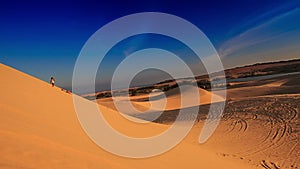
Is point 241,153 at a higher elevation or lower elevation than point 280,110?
lower

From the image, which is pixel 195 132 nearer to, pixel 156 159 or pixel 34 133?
pixel 156 159

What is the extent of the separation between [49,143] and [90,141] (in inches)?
55.4

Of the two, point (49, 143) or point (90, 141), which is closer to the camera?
point (49, 143)

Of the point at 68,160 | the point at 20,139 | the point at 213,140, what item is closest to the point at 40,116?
the point at 20,139

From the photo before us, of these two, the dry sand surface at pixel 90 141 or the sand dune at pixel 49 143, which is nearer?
the sand dune at pixel 49 143

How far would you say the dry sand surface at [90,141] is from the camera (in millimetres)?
4035

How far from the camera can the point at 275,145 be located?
10.4 metres

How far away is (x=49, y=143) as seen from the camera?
4512mm

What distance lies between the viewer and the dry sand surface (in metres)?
4.04

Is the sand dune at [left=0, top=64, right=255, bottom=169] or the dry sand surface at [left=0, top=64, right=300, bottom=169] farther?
the dry sand surface at [left=0, top=64, right=300, bottom=169]

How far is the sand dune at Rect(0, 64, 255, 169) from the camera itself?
12.5 ft

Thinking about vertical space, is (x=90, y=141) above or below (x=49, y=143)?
above

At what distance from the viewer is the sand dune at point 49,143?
3.82 m

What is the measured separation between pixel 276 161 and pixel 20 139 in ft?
26.8
